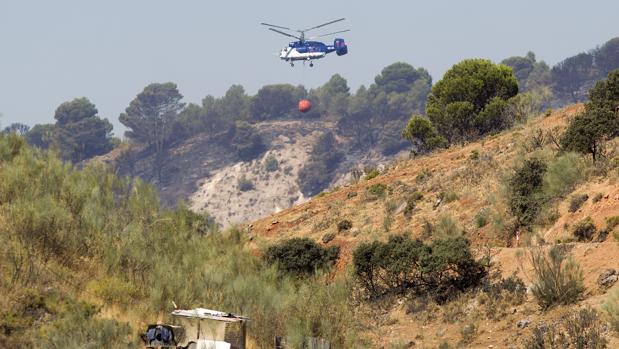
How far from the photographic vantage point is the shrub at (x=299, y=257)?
39.4 meters

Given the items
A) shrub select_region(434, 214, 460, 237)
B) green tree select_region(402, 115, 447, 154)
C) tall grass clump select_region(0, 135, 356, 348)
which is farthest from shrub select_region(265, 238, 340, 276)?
green tree select_region(402, 115, 447, 154)

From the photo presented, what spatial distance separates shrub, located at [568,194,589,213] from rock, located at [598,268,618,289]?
8249mm

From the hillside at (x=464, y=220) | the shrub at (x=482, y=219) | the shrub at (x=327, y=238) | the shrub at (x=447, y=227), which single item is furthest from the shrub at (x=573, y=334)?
the shrub at (x=327, y=238)

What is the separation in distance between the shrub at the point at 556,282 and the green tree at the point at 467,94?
4714 centimetres

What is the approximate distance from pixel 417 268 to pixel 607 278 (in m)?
8.63

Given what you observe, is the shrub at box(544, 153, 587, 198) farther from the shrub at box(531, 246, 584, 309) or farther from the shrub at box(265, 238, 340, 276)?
the shrub at box(531, 246, 584, 309)

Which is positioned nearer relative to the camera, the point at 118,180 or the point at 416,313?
the point at 118,180

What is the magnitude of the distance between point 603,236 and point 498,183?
14.5 meters

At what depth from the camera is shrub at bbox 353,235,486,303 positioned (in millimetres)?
34156

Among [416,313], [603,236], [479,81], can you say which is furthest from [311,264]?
[479,81]

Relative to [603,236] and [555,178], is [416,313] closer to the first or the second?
[603,236]

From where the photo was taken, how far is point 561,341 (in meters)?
25.1

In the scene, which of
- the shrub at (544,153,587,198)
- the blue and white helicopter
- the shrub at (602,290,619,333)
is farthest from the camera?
the blue and white helicopter

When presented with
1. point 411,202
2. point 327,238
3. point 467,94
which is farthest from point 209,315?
point 467,94
